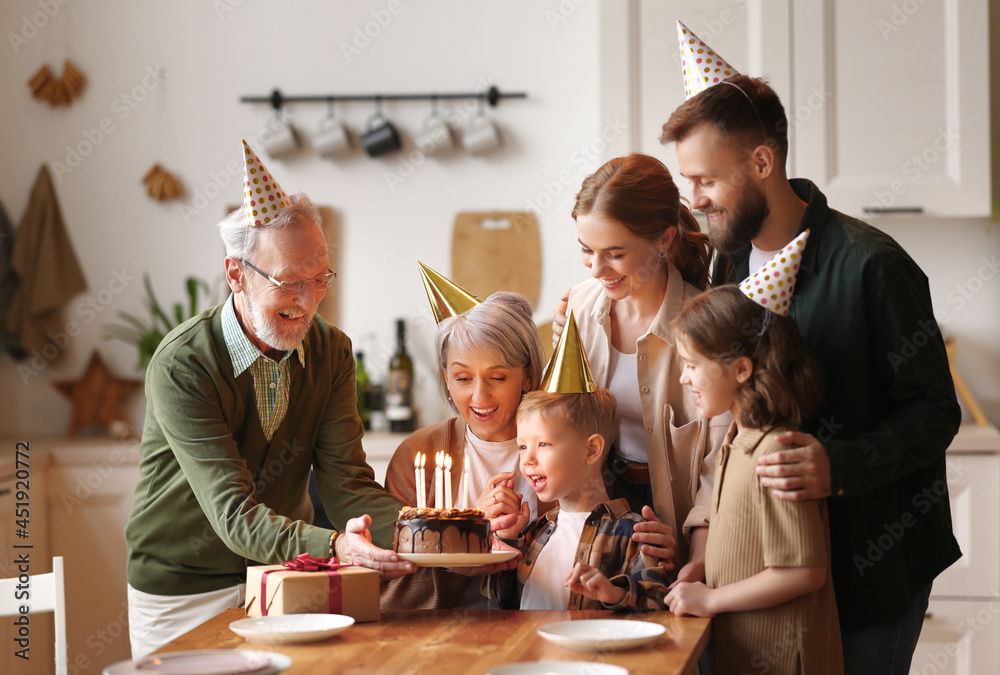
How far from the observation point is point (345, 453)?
6.19 feet

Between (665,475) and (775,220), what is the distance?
1.57 feet

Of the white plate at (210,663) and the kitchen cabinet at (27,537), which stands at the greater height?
the white plate at (210,663)

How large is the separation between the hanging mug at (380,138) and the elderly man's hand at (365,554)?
219 centimetres

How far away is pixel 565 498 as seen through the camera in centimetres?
167

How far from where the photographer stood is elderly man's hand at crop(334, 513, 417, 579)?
1.49m

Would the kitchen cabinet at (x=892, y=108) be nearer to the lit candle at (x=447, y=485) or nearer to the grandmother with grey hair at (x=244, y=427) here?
the grandmother with grey hair at (x=244, y=427)

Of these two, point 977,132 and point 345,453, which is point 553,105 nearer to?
point 977,132

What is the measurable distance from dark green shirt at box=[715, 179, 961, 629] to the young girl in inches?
3.9

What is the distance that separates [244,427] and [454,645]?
653 mm

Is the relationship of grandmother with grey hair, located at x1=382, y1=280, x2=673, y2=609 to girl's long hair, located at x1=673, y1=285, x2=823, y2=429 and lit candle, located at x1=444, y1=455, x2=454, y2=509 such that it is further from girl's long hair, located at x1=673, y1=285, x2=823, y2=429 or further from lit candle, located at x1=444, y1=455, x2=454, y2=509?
girl's long hair, located at x1=673, y1=285, x2=823, y2=429

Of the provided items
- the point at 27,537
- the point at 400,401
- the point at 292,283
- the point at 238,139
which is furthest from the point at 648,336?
the point at 238,139

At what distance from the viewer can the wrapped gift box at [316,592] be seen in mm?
1446

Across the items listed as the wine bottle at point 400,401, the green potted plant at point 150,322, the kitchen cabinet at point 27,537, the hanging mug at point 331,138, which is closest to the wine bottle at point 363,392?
the wine bottle at point 400,401

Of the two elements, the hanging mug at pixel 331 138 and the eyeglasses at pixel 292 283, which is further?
the hanging mug at pixel 331 138
